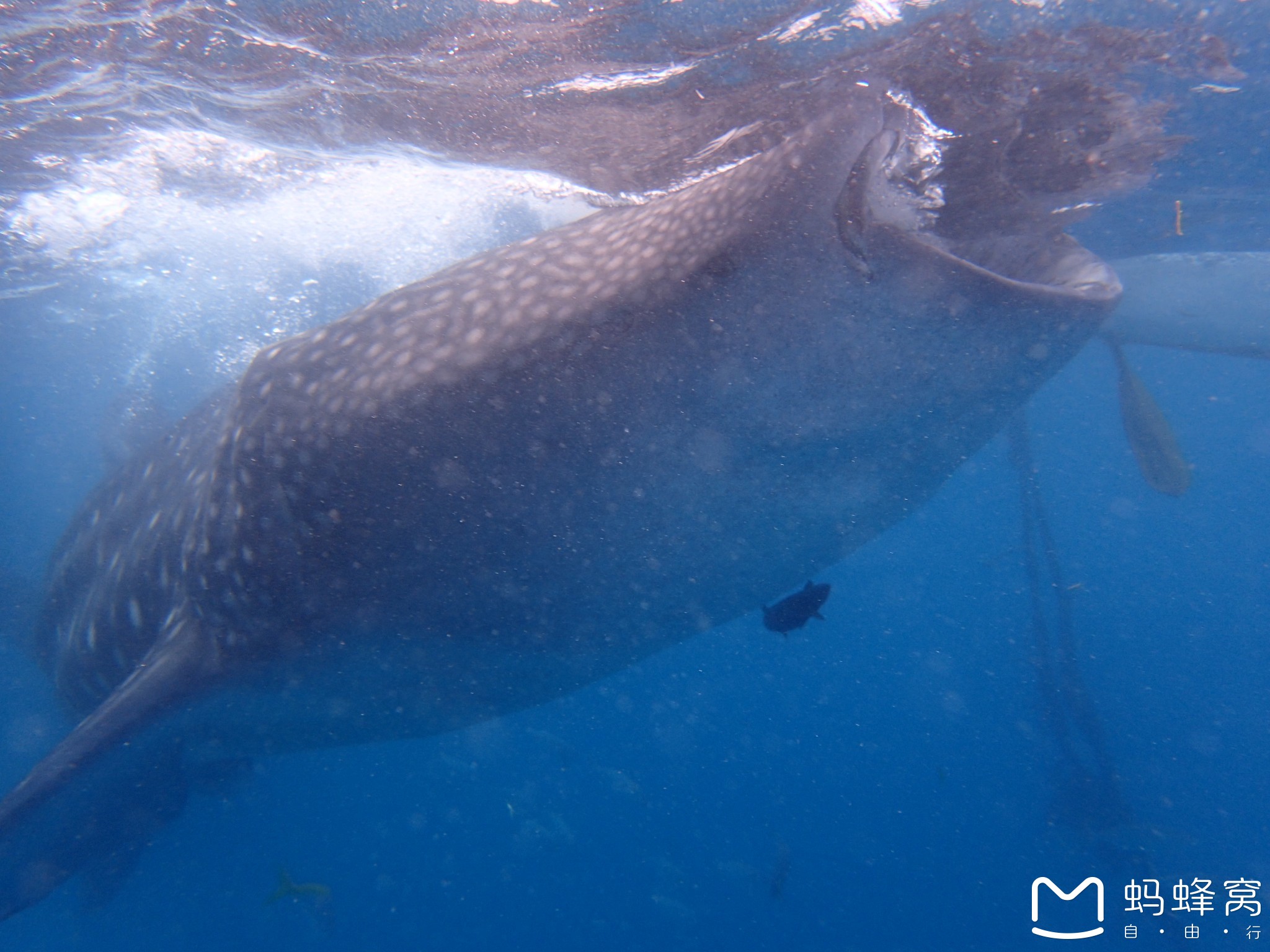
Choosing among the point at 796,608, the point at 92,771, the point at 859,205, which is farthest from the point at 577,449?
the point at 92,771

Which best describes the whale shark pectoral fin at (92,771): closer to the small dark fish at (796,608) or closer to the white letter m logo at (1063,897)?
the small dark fish at (796,608)

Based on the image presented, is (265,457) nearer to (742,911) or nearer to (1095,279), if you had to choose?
(1095,279)

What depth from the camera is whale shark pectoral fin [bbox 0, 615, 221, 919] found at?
2.98 meters

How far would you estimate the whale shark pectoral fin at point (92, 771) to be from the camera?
2979 mm

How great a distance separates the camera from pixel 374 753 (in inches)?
720

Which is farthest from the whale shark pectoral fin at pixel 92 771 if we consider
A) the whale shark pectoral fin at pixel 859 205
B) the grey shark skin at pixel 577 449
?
the whale shark pectoral fin at pixel 859 205

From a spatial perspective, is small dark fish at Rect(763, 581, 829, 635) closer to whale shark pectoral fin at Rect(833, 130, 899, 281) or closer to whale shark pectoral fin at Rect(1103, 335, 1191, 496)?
whale shark pectoral fin at Rect(833, 130, 899, 281)

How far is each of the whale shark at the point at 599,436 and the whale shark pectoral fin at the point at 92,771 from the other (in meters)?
0.02

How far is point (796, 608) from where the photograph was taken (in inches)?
152

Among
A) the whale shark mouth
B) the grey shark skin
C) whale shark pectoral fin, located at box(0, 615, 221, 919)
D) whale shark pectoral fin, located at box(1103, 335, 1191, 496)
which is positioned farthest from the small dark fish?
whale shark pectoral fin, located at box(1103, 335, 1191, 496)

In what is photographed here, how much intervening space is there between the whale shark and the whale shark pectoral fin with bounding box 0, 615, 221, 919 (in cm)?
2

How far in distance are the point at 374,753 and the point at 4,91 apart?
16.5m

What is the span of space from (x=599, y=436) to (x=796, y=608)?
212 centimetres

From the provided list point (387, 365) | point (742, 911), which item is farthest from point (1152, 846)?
point (387, 365)
